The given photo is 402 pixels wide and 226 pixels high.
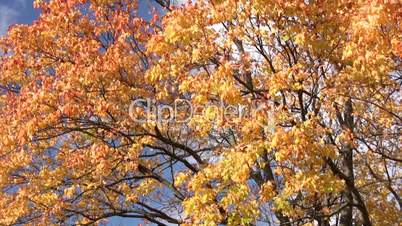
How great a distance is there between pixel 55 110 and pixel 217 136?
14.8 feet

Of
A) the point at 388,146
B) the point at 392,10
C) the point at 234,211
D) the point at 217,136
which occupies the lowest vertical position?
the point at 234,211

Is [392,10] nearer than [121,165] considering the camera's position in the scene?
Yes

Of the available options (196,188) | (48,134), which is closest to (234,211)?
(196,188)

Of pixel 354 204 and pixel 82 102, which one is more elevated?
pixel 82 102

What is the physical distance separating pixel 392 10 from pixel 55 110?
298 inches

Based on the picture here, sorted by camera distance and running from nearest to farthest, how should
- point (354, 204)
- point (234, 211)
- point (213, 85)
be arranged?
point (213, 85), point (234, 211), point (354, 204)

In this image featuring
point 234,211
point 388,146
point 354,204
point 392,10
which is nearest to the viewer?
point 392,10

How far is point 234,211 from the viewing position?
1115cm

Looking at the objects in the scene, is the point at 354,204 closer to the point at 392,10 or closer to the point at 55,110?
the point at 392,10

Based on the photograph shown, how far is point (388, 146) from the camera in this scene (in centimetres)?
1504

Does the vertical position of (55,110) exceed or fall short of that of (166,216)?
it exceeds it

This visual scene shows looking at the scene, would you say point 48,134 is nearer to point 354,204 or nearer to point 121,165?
point 121,165

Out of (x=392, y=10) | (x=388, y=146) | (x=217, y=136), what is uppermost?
(x=217, y=136)

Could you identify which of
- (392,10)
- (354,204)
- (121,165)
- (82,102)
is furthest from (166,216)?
(392,10)
